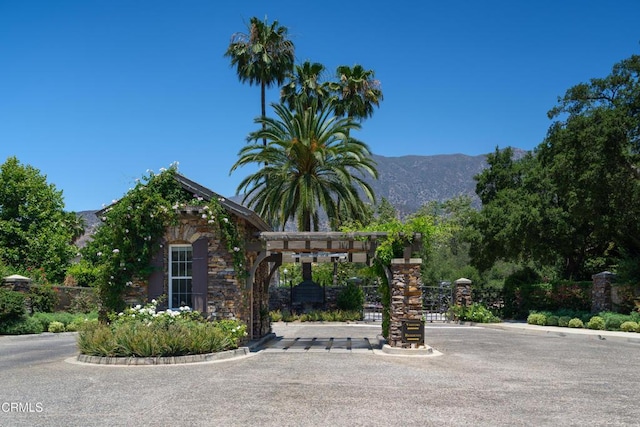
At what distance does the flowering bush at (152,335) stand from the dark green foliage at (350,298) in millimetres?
15204

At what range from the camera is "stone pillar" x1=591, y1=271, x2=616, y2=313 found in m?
24.3

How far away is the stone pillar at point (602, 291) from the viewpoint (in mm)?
24281

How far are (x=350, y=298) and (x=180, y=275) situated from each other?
14942mm

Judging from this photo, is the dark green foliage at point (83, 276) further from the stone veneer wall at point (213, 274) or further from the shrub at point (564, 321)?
the shrub at point (564, 321)

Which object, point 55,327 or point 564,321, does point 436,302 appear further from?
point 55,327

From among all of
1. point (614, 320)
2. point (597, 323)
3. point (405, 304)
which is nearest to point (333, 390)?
point (405, 304)

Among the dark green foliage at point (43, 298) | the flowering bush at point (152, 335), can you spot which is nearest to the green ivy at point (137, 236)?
the flowering bush at point (152, 335)

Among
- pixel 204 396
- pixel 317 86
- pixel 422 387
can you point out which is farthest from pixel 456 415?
pixel 317 86

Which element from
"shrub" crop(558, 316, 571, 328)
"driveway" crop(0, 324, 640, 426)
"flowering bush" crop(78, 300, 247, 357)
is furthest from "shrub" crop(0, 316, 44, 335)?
"shrub" crop(558, 316, 571, 328)

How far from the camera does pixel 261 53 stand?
119 ft

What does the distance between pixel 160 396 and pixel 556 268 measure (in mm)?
35402

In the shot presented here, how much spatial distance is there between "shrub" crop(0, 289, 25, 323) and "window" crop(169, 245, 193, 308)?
7.97 metres

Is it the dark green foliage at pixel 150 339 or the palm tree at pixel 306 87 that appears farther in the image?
the palm tree at pixel 306 87

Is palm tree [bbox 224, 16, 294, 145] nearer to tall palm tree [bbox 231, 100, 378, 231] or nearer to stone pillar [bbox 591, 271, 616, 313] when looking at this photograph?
tall palm tree [bbox 231, 100, 378, 231]
